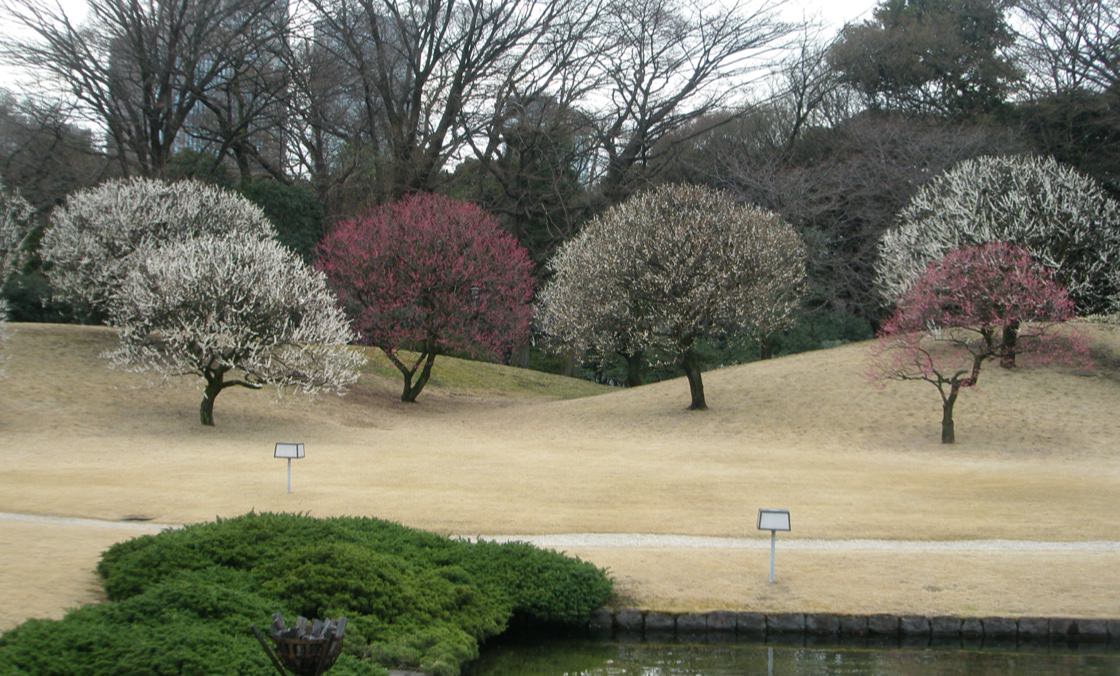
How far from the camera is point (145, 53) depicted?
149ft

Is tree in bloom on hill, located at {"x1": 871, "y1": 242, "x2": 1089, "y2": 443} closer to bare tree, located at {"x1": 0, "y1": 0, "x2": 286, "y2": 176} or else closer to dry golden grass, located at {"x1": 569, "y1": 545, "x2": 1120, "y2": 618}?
dry golden grass, located at {"x1": 569, "y1": 545, "x2": 1120, "y2": 618}

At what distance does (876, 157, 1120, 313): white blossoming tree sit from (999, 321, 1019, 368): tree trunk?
8.47 feet

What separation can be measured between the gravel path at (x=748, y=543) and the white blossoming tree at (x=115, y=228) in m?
22.8

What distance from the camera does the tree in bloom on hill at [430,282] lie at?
1580 inches

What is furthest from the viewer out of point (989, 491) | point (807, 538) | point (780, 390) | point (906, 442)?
point (780, 390)

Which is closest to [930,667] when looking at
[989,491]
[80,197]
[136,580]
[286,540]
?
[286,540]

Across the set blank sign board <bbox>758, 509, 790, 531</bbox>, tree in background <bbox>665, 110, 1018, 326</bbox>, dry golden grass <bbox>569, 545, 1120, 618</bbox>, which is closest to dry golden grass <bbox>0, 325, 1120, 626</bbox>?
dry golden grass <bbox>569, 545, 1120, 618</bbox>

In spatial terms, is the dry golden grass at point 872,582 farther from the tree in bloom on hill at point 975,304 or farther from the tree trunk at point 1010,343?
the tree trunk at point 1010,343

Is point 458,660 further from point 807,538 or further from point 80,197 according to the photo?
point 80,197

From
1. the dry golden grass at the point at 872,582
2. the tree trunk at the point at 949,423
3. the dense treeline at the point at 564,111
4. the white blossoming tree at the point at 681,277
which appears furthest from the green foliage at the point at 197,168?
the dry golden grass at the point at 872,582

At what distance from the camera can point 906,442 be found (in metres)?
32.0

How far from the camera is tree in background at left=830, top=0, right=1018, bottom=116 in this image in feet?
176

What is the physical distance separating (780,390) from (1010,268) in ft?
27.3

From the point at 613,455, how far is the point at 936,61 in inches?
1317
